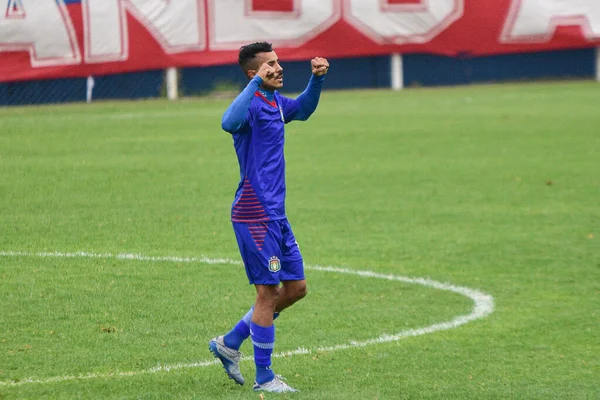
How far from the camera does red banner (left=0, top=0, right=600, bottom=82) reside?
87.6ft

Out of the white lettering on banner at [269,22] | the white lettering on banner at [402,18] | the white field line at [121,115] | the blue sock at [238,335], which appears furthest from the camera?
the white lettering on banner at [402,18]

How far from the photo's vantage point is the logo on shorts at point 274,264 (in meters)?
6.38

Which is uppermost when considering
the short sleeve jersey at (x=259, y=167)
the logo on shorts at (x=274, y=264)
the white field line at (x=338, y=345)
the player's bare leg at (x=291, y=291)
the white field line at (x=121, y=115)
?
the short sleeve jersey at (x=259, y=167)

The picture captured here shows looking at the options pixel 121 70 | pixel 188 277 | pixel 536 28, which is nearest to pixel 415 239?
pixel 188 277

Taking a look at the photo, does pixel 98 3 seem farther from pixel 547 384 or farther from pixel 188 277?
pixel 547 384

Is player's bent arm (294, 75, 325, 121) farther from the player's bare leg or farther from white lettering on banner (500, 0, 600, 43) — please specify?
white lettering on banner (500, 0, 600, 43)

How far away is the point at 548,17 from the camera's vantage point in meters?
30.8

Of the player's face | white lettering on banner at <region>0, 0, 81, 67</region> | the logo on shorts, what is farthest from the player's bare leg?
white lettering on banner at <region>0, 0, 81, 67</region>

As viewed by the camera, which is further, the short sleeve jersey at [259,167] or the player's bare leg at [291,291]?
the player's bare leg at [291,291]

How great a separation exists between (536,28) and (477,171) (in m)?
15.2

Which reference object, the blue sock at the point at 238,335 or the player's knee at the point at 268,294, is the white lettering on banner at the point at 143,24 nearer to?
the blue sock at the point at 238,335

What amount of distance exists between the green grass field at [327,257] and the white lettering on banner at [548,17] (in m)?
8.59

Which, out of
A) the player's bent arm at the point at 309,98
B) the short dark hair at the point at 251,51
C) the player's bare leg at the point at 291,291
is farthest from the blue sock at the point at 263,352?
the short dark hair at the point at 251,51

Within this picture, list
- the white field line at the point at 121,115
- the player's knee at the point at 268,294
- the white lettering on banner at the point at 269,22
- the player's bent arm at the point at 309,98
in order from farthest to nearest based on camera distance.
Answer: the white lettering on banner at the point at 269,22 < the white field line at the point at 121,115 < the player's bent arm at the point at 309,98 < the player's knee at the point at 268,294
